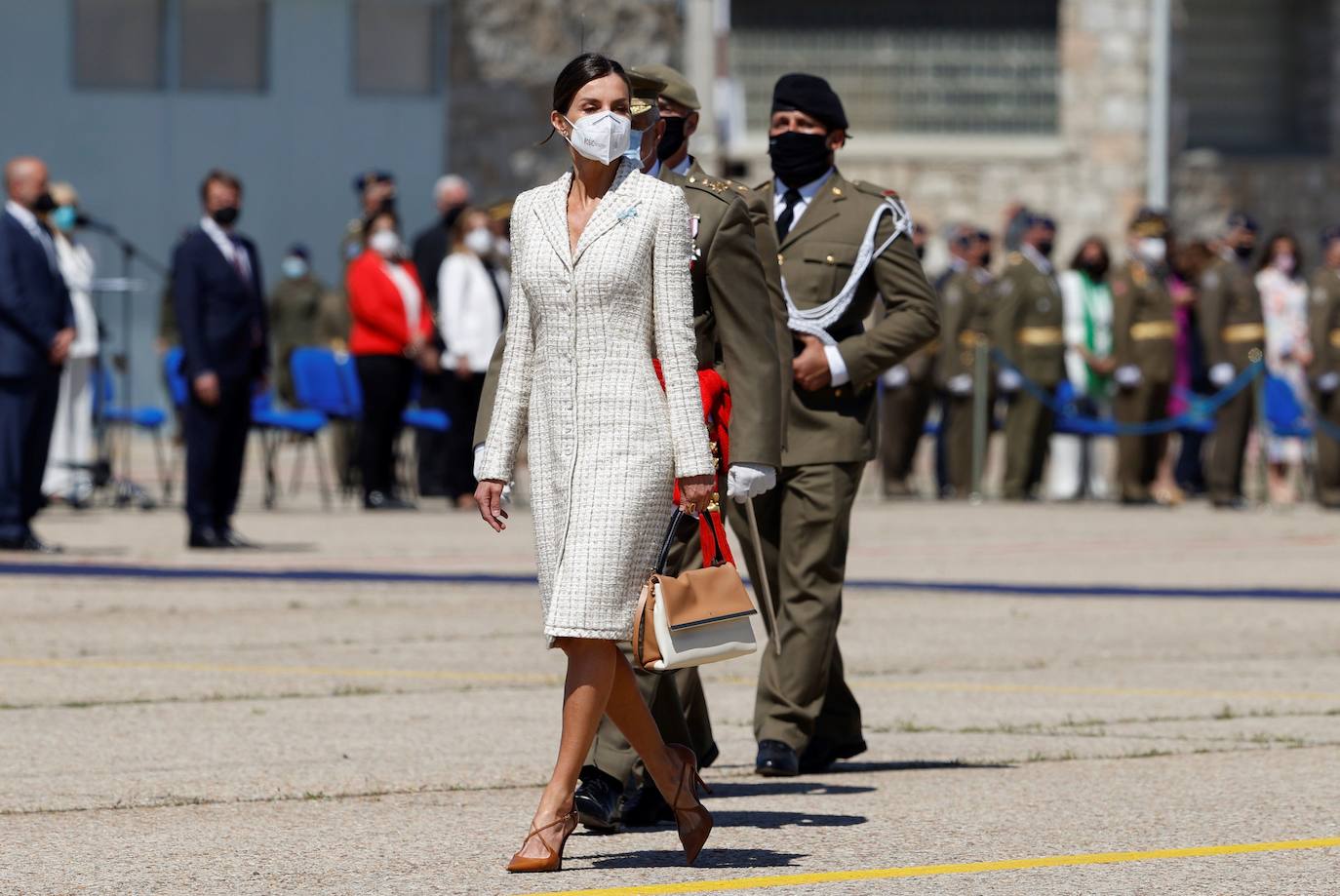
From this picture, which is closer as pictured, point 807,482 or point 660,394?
point 660,394

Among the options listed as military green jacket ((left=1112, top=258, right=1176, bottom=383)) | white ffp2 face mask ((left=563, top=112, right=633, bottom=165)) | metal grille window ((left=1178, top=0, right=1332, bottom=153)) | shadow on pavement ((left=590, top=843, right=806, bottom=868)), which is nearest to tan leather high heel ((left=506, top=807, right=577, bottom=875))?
shadow on pavement ((left=590, top=843, right=806, bottom=868))

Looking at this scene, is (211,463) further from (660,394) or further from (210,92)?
(210,92)

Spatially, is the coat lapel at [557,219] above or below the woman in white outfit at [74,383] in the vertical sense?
above

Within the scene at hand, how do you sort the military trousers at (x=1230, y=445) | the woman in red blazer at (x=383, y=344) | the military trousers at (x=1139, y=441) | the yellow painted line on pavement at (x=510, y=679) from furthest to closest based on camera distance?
the military trousers at (x=1139, y=441)
the military trousers at (x=1230, y=445)
the woman in red blazer at (x=383, y=344)
the yellow painted line on pavement at (x=510, y=679)

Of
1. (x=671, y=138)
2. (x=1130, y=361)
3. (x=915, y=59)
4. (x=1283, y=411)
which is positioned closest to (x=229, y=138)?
(x=915, y=59)

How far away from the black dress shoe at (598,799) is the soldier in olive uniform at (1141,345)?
13967 millimetres

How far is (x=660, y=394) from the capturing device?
6.70 m

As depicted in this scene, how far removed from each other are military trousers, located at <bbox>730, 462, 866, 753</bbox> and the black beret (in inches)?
41.2

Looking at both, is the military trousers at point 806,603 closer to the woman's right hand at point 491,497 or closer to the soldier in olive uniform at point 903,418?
the woman's right hand at point 491,497

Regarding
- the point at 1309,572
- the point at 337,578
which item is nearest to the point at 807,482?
the point at 337,578

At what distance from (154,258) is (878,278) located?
19.4 m

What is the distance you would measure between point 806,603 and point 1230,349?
519 inches

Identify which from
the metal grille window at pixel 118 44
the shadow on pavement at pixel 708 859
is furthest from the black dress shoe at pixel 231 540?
the metal grille window at pixel 118 44

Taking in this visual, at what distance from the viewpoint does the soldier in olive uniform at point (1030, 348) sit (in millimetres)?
21172
